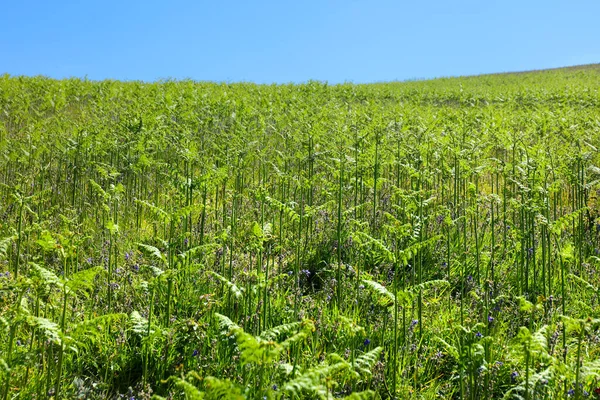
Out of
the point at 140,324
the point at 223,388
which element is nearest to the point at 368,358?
the point at 223,388

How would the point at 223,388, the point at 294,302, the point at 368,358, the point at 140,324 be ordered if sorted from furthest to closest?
1. the point at 294,302
2. the point at 140,324
3. the point at 368,358
4. the point at 223,388

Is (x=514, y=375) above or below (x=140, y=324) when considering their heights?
Result: below

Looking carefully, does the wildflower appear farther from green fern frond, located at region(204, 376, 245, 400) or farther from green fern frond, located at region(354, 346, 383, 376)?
green fern frond, located at region(204, 376, 245, 400)

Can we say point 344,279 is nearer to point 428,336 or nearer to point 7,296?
point 428,336

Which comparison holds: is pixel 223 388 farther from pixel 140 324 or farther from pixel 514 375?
pixel 514 375

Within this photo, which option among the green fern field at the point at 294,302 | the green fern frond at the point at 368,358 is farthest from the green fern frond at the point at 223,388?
the green fern frond at the point at 368,358

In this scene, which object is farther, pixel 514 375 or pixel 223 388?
pixel 514 375

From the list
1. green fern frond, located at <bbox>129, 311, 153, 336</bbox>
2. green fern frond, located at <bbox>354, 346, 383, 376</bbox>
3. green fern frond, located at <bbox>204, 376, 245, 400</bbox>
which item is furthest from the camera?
green fern frond, located at <bbox>129, 311, 153, 336</bbox>

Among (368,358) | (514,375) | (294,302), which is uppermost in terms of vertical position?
(368,358)

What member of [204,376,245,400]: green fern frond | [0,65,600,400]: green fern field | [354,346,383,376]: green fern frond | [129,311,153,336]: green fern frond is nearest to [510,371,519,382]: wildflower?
[0,65,600,400]: green fern field

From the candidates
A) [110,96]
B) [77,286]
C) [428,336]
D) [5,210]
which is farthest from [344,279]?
[110,96]

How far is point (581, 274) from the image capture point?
5.18 metres

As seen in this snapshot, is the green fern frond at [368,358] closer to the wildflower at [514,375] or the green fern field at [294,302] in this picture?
the green fern field at [294,302]

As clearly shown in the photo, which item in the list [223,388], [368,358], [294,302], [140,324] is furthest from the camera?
[294,302]
